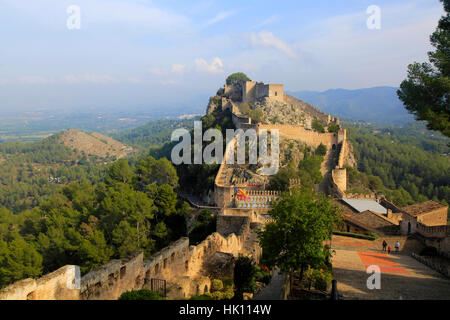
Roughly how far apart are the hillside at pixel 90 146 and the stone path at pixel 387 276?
465ft

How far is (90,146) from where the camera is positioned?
15562 cm

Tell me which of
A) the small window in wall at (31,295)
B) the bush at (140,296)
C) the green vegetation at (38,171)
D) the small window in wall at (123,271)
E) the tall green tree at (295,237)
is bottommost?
the green vegetation at (38,171)

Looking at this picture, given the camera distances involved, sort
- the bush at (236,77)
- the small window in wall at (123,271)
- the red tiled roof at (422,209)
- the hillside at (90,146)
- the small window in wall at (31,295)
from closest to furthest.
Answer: the small window in wall at (31,295) < the small window in wall at (123,271) < the red tiled roof at (422,209) < the bush at (236,77) < the hillside at (90,146)

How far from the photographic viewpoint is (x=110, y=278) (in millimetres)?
12055

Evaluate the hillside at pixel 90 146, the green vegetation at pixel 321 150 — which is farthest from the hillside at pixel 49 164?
the green vegetation at pixel 321 150

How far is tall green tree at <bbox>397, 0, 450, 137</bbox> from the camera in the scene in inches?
467

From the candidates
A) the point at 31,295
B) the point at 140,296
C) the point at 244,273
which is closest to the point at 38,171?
the point at 244,273

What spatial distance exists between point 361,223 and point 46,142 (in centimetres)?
15478

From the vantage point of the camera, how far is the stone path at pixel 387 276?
407 inches

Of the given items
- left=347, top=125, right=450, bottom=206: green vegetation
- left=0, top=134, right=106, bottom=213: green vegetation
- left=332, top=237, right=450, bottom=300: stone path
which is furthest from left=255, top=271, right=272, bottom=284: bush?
left=0, top=134, right=106, bottom=213: green vegetation

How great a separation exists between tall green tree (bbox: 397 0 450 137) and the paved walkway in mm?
8134

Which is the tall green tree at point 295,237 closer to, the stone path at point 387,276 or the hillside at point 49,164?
the stone path at point 387,276
